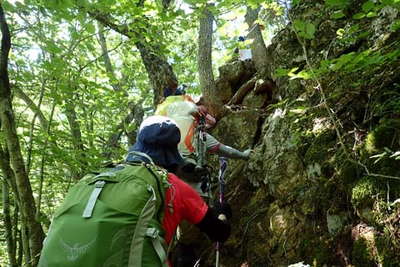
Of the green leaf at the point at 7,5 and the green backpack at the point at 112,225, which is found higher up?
the green leaf at the point at 7,5

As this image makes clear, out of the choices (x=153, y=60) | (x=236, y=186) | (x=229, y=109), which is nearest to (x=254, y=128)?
(x=229, y=109)

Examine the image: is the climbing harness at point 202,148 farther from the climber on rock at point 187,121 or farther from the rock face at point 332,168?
the rock face at point 332,168

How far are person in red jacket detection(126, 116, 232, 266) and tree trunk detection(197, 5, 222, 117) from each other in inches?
169

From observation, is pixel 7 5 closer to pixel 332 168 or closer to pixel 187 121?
pixel 187 121

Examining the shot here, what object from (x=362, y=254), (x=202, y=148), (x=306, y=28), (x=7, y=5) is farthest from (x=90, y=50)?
(x=362, y=254)

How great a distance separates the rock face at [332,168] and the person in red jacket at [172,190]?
82cm

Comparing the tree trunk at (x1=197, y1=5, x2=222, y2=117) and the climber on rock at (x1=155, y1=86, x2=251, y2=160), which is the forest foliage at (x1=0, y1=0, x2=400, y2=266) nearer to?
the tree trunk at (x1=197, y1=5, x2=222, y2=117)

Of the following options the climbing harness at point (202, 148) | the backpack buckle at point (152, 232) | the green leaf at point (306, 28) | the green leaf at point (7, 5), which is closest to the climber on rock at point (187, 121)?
the climbing harness at point (202, 148)

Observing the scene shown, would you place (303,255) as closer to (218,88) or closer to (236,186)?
(236,186)

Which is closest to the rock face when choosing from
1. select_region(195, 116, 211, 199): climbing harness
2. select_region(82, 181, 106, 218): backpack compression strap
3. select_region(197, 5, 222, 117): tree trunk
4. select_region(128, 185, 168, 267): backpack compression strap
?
select_region(195, 116, 211, 199): climbing harness

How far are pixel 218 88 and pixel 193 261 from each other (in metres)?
4.38

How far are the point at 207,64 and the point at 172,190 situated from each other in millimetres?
5024

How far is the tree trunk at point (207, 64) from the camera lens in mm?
7098

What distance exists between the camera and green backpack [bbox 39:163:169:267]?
2.12m
